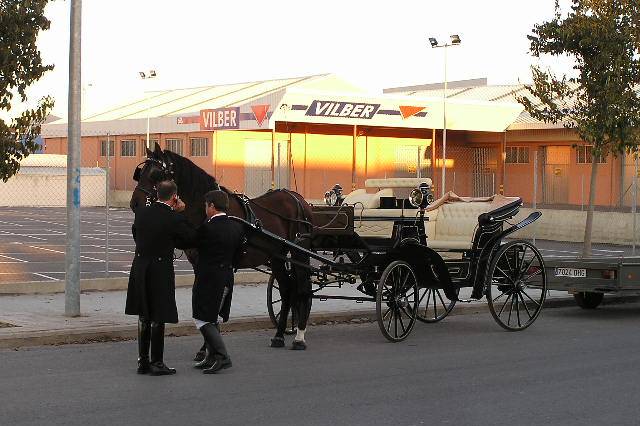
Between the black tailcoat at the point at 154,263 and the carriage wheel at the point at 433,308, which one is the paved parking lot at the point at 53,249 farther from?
the black tailcoat at the point at 154,263

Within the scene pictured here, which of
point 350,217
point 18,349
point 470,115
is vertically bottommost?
point 18,349

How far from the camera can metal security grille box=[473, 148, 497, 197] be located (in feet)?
176

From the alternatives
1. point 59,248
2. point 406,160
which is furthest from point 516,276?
point 406,160

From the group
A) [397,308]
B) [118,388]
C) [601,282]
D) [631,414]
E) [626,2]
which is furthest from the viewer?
[626,2]

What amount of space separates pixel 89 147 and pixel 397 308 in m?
48.5

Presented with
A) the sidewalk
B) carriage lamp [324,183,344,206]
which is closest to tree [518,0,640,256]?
the sidewalk

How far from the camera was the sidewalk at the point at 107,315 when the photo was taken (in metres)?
11.7

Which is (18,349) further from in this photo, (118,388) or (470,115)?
(470,115)

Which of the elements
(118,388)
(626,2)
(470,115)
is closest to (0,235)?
(626,2)

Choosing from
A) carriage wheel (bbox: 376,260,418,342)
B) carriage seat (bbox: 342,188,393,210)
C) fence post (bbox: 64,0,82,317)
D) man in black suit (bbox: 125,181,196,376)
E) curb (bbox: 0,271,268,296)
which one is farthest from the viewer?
curb (bbox: 0,271,268,296)

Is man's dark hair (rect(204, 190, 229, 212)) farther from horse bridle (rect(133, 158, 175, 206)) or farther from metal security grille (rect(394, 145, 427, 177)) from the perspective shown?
metal security grille (rect(394, 145, 427, 177))

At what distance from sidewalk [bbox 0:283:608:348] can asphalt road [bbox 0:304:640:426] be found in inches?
13.5

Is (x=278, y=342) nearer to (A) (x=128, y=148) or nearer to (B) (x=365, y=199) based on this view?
(B) (x=365, y=199)

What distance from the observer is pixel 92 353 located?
36.1ft
